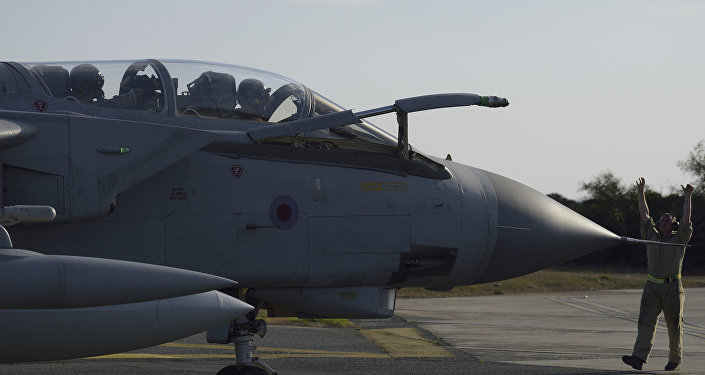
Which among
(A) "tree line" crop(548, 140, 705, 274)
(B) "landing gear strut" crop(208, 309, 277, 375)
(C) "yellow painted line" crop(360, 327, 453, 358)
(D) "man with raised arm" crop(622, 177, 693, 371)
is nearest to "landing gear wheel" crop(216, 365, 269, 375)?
(B) "landing gear strut" crop(208, 309, 277, 375)

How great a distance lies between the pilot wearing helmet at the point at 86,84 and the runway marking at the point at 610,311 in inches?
462

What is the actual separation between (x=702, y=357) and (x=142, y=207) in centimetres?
895

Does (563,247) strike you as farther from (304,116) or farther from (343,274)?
(304,116)

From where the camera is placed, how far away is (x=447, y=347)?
14.4 meters

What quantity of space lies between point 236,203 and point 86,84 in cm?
179

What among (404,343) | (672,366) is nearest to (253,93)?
(672,366)

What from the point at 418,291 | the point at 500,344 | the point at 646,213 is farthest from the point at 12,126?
the point at 418,291

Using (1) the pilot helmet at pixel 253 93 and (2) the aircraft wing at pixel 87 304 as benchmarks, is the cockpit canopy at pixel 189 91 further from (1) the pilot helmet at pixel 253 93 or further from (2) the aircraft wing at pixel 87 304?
(2) the aircraft wing at pixel 87 304

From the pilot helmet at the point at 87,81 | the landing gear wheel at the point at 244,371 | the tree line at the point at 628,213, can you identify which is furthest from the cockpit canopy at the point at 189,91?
the tree line at the point at 628,213

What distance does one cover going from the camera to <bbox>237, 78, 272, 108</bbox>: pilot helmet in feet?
29.4

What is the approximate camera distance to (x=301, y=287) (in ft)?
28.8

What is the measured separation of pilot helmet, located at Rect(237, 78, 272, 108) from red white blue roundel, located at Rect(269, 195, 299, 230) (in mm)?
1038

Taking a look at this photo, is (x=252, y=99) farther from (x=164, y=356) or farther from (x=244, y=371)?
(x=164, y=356)

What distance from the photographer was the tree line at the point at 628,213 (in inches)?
1522
